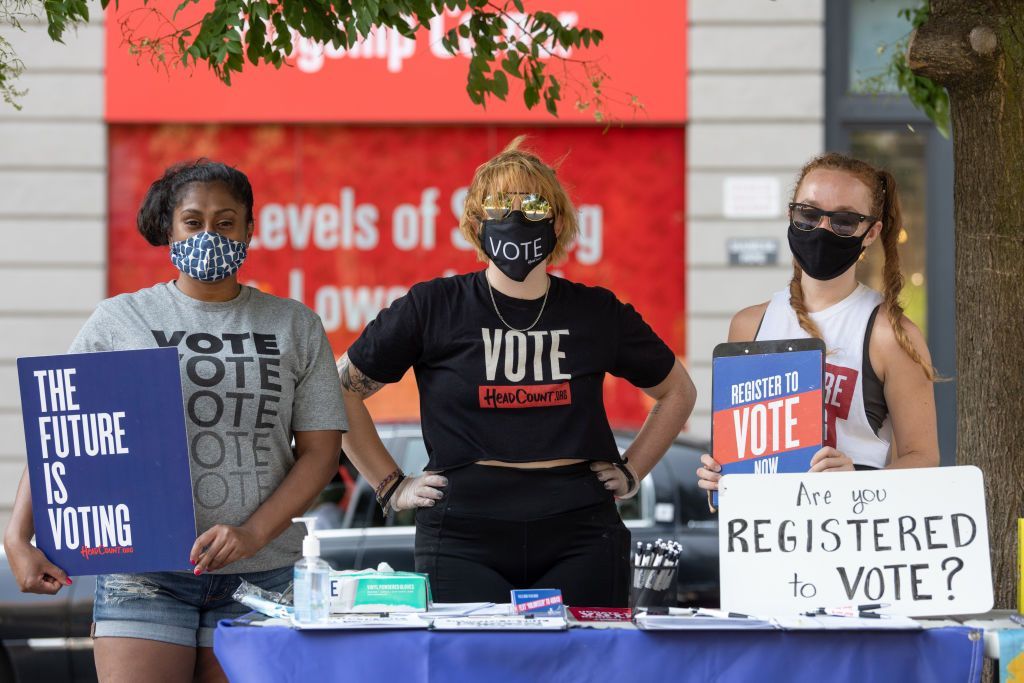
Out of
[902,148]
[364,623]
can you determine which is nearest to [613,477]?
[364,623]

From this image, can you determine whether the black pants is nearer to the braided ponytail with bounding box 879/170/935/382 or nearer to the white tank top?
the white tank top

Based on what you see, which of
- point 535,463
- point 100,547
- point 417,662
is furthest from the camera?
point 535,463

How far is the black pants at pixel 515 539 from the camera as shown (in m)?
3.71

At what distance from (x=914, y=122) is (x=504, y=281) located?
7.26 m

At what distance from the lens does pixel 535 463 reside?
12.3ft

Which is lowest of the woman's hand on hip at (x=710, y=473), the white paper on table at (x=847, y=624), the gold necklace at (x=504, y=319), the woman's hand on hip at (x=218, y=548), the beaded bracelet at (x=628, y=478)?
the white paper on table at (x=847, y=624)

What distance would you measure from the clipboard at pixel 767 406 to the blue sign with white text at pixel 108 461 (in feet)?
4.77

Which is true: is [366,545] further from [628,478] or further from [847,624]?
[847,624]

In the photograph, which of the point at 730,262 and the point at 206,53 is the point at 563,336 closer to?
the point at 206,53

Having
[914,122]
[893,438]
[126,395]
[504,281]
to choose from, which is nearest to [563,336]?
[504,281]

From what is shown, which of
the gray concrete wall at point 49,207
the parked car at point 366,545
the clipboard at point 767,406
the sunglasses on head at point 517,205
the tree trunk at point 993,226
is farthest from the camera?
the gray concrete wall at point 49,207

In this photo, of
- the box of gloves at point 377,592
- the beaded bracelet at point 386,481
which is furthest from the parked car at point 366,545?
the box of gloves at point 377,592

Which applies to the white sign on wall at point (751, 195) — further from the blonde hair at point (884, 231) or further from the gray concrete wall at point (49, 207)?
the blonde hair at point (884, 231)

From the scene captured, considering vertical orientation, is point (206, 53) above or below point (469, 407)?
above
